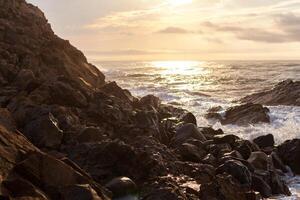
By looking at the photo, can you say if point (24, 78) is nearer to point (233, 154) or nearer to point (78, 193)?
point (233, 154)

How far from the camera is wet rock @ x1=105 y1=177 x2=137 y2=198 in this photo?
38.4ft

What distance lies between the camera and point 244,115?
1232 inches

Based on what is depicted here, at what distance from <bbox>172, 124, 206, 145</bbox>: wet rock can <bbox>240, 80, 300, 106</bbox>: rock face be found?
1867 centimetres

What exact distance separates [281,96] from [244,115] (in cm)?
1003

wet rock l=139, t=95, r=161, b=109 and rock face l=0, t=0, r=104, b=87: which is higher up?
rock face l=0, t=0, r=104, b=87

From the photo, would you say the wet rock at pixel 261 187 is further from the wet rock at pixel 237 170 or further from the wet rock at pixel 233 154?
the wet rock at pixel 233 154

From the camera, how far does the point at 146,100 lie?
87.1 feet

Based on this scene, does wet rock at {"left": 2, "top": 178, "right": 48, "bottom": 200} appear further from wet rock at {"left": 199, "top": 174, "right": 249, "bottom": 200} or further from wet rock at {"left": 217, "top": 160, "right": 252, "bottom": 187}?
wet rock at {"left": 217, "top": 160, "right": 252, "bottom": 187}

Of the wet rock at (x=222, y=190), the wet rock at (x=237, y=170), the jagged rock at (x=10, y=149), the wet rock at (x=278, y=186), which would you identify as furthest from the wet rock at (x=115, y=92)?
the jagged rock at (x=10, y=149)

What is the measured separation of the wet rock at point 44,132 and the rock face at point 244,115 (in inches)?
689

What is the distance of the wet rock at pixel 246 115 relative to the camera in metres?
30.4

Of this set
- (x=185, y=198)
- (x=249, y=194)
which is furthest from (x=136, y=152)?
(x=249, y=194)

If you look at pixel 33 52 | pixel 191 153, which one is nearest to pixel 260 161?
pixel 191 153

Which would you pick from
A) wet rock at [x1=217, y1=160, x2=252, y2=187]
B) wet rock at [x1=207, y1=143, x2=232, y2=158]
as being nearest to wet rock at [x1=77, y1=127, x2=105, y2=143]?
wet rock at [x1=217, y1=160, x2=252, y2=187]
